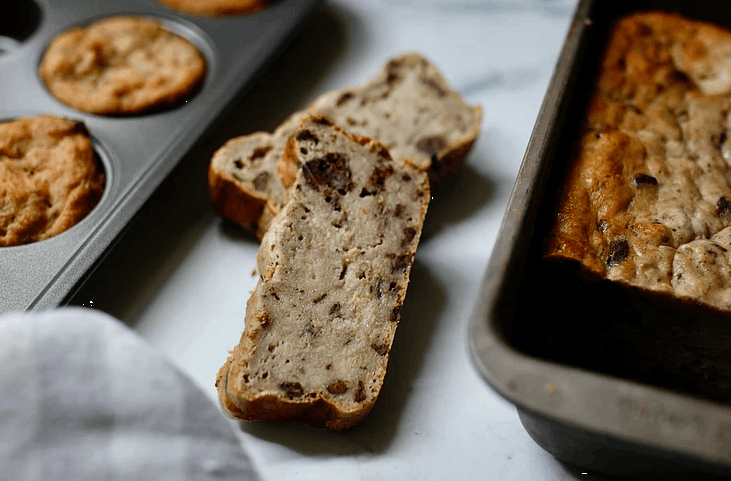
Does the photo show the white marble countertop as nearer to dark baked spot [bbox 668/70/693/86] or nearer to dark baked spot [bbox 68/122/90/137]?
dark baked spot [bbox 68/122/90/137]

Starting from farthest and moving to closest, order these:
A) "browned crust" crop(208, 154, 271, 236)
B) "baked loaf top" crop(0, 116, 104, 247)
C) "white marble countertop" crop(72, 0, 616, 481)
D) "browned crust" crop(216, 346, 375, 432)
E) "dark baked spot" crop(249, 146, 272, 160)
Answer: "dark baked spot" crop(249, 146, 272, 160) → "browned crust" crop(208, 154, 271, 236) → "baked loaf top" crop(0, 116, 104, 247) → "white marble countertop" crop(72, 0, 616, 481) → "browned crust" crop(216, 346, 375, 432)

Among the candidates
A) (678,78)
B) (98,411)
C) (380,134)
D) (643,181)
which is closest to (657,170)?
(643,181)

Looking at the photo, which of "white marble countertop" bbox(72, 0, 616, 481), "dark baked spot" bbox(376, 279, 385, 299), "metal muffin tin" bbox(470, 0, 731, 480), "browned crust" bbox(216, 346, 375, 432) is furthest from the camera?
"dark baked spot" bbox(376, 279, 385, 299)

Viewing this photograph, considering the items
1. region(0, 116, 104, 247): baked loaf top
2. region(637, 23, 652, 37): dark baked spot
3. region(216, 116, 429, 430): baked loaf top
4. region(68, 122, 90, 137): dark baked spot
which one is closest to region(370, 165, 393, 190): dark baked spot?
region(216, 116, 429, 430): baked loaf top

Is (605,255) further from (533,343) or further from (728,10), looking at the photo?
(728,10)

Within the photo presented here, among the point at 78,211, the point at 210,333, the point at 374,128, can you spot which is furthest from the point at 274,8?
the point at 210,333

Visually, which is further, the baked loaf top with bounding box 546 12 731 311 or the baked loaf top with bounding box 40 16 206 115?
the baked loaf top with bounding box 40 16 206 115

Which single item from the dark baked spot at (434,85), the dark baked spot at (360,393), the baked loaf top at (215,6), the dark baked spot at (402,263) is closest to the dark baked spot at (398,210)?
the dark baked spot at (402,263)
